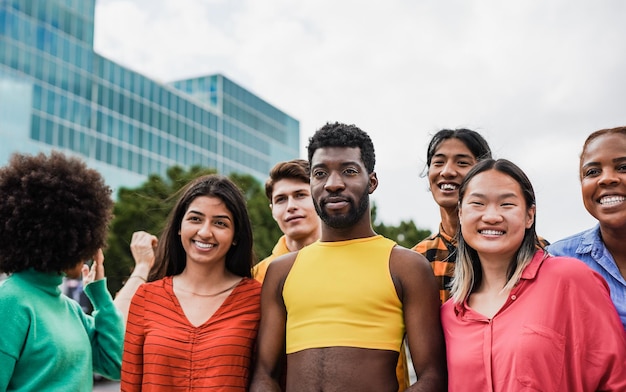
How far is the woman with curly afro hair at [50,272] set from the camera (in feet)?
13.0

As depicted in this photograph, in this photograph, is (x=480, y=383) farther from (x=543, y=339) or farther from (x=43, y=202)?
(x=43, y=202)

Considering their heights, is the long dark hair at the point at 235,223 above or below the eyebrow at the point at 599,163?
below

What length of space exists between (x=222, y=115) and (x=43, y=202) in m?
57.9

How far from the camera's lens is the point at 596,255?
4.19m

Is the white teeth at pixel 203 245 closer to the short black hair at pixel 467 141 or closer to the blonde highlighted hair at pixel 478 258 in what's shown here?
the blonde highlighted hair at pixel 478 258

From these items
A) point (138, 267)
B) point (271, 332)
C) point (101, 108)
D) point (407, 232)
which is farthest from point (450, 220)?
point (101, 108)

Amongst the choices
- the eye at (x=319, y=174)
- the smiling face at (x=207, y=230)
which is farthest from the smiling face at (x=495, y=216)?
the smiling face at (x=207, y=230)

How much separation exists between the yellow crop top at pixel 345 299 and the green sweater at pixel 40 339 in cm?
135

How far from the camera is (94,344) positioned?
4.76m

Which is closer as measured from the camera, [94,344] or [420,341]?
[420,341]

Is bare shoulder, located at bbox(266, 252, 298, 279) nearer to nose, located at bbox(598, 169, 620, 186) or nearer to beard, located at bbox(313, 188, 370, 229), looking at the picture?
beard, located at bbox(313, 188, 370, 229)

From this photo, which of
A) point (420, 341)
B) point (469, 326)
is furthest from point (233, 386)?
point (469, 326)

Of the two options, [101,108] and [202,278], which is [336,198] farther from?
[101,108]

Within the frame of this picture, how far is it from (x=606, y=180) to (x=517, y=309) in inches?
42.9
